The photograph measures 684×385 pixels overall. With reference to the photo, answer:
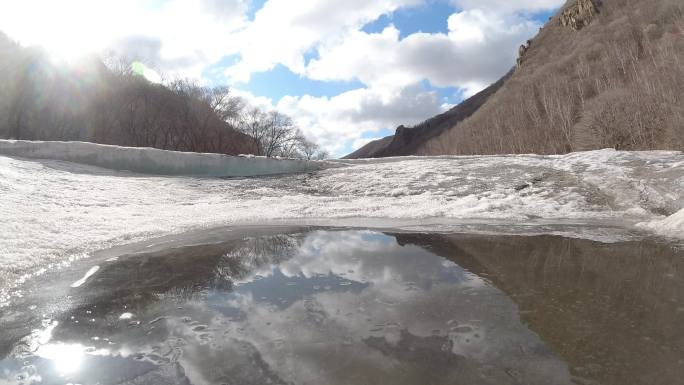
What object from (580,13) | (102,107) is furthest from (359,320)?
(580,13)

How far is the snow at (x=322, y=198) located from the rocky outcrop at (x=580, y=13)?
86728mm

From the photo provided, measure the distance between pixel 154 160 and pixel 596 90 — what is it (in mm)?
53413

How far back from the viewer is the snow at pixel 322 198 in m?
6.46

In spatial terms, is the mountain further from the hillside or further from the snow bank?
the hillside

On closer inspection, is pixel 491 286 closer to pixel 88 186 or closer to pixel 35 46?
pixel 88 186

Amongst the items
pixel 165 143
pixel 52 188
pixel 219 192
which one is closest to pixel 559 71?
pixel 165 143

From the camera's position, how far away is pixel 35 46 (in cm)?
4553

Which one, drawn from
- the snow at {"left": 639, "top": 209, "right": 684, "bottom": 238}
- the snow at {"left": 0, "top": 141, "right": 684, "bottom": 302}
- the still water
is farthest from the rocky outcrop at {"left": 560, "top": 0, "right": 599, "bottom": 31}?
the still water

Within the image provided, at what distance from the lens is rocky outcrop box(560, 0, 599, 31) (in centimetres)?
8319

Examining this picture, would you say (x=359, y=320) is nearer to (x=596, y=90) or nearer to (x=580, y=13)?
(x=596, y=90)

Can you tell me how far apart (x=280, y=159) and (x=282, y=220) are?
9.66 m

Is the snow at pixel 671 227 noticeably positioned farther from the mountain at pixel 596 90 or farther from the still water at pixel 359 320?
the mountain at pixel 596 90

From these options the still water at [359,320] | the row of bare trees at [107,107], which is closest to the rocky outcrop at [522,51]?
the row of bare trees at [107,107]

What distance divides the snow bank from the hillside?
97.2ft
